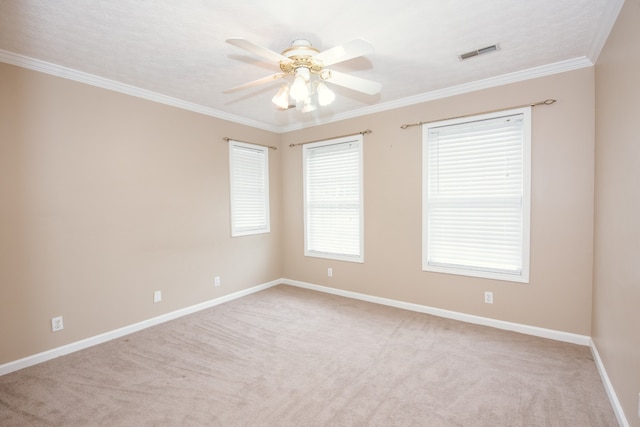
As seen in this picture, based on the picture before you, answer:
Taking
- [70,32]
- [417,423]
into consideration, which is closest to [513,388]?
[417,423]

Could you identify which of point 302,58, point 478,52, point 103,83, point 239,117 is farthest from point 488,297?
point 103,83

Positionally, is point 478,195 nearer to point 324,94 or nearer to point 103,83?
point 324,94

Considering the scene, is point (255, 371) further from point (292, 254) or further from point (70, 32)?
point (70, 32)

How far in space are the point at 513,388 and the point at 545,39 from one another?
8.81 feet

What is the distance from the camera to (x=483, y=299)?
10.9 ft

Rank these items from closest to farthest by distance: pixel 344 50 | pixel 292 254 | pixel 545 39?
pixel 344 50
pixel 545 39
pixel 292 254

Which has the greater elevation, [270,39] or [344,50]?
[270,39]

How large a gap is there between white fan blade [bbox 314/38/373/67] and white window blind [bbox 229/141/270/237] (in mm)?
2685

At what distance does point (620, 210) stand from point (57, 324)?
454 cm

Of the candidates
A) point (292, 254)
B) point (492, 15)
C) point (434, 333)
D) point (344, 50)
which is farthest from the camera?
point (292, 254)

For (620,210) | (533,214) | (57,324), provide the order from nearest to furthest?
1. (620,210)
2. (57,324)
3. (533,214)

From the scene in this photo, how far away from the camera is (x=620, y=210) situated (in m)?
1.95

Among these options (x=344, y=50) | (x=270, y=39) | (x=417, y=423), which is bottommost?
(x=417, y=423)

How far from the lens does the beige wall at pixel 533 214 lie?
2791 millimetres
